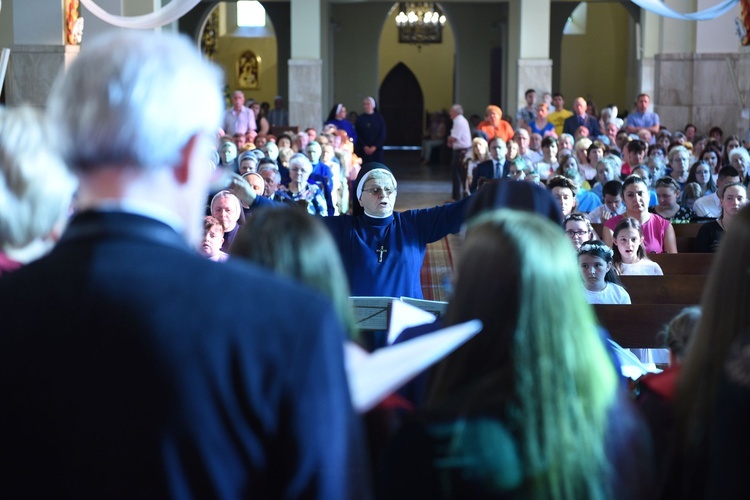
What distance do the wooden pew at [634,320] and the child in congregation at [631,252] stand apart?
1656mm

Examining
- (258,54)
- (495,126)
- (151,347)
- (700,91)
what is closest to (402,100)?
(258,54)

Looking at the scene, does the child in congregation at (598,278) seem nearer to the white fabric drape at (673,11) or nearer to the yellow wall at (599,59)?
the white fabric drape at (673,11)

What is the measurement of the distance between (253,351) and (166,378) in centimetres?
11

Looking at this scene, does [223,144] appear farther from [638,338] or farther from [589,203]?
[638,338]

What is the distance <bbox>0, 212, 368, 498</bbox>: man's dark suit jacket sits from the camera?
1.46 m

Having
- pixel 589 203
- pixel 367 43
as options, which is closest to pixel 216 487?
pixel 589 203

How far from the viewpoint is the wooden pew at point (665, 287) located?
20.7 feet

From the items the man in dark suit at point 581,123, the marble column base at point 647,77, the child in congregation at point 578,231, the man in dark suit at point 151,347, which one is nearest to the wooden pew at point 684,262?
the child in congregation at point 578,231

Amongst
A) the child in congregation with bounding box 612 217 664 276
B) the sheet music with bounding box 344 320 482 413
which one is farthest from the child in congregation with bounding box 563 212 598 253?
the sheet music with bounding box 344 320 482 413

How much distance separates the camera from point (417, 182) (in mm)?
22422

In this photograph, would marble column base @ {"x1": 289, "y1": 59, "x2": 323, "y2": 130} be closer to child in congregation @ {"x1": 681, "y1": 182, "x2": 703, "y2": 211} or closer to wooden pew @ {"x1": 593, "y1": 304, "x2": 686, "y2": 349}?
child in congregation @ {"x1": 681, "y1": 182, "x2": 703, "y2": 211}

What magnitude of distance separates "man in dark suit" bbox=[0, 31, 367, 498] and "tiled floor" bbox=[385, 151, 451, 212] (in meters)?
15.0

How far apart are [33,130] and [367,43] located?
27.7 meters

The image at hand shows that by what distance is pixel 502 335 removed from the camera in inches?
75.3
